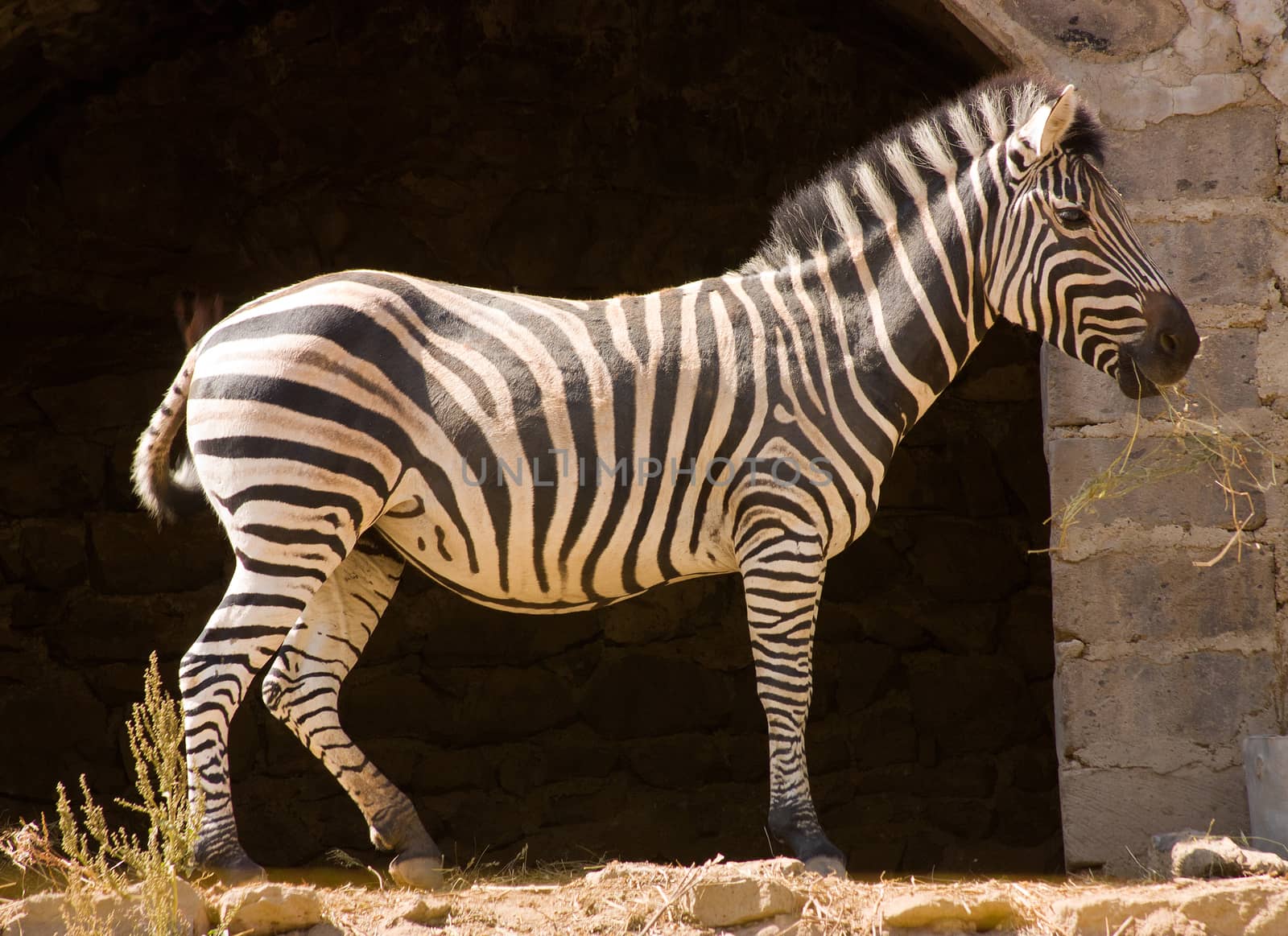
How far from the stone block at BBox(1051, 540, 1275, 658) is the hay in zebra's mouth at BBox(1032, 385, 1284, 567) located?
71 millimetres

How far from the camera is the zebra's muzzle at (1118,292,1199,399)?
3.58 metres

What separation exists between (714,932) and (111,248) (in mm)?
4853

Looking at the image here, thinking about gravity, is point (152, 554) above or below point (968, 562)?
above

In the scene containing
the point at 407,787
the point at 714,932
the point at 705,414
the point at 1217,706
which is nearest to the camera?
the point at 714,932

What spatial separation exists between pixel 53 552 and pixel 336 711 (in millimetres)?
3233

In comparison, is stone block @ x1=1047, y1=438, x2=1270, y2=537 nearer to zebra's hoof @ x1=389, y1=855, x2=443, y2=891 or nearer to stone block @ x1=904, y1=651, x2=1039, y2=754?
stone block @ x1=904, y1=651, x2=1039, y2=754

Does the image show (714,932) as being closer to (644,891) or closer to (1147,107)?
(644,891)

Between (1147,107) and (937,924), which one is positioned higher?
(1147,107)

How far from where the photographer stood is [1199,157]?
432cm

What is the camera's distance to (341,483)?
347cm

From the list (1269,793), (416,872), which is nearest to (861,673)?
(1269,793)

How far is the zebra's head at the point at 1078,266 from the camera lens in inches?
142

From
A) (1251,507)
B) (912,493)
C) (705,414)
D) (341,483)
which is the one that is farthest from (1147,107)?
(341,483)

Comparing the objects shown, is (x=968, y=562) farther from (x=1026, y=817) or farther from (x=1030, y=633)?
(x=1026, y=817)
